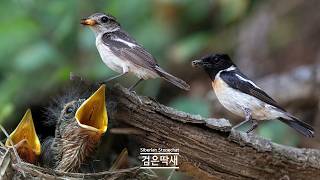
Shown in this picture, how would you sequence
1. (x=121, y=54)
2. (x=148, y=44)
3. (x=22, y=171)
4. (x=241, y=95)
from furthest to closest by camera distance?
(x=148, y=44), (x=241, y=95), (x=22, y=171), (x=121, y=54)

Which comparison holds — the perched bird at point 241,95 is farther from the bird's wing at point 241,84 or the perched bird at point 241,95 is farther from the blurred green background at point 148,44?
the blurred green background at point 148,44

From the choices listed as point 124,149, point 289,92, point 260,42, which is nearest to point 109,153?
point 124,149

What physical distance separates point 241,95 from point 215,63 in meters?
0.11

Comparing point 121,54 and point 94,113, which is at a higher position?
point 121,54

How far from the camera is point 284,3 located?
14.9 feet

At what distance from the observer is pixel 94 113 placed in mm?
2023

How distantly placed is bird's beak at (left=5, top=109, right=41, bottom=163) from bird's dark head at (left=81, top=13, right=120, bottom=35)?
0.38 m

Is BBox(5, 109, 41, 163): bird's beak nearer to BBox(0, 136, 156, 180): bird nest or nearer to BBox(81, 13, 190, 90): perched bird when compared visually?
BBox(0, 136, 156, 180): bird nest

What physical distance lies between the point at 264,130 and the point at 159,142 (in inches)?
37.5

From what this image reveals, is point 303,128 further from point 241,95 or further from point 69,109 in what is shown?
point 69,109

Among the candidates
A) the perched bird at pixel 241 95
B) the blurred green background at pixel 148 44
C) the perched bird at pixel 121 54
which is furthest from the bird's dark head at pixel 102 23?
the perched bird at pixel 241 95

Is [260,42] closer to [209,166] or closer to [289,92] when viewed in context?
[289,92]

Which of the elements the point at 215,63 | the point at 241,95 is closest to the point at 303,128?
the point at 241,95

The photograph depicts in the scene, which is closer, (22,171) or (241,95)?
(22,171)
